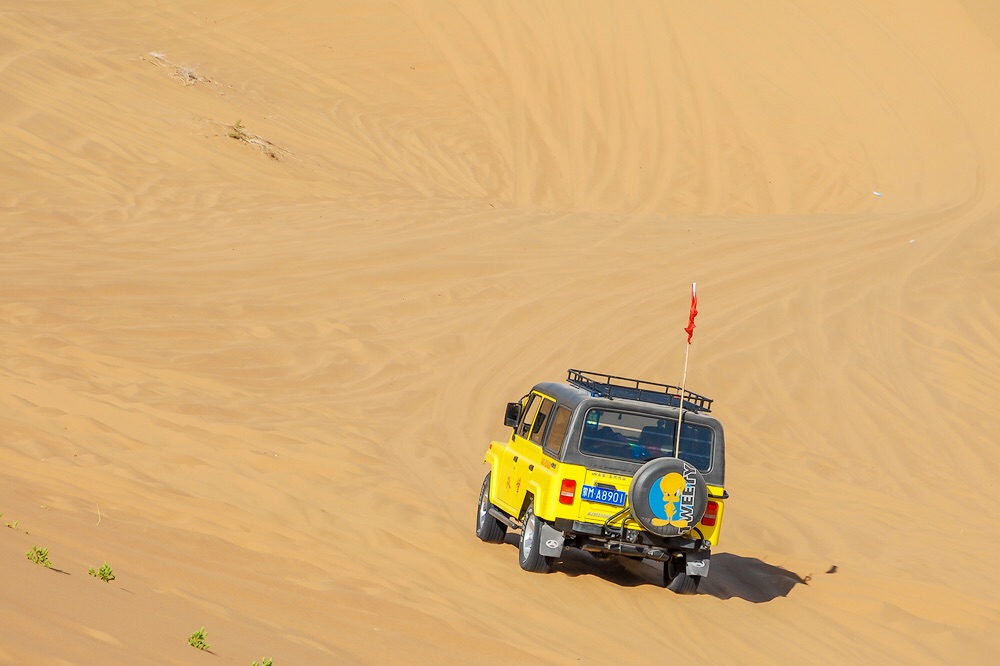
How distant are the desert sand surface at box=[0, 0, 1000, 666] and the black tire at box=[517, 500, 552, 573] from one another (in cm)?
20

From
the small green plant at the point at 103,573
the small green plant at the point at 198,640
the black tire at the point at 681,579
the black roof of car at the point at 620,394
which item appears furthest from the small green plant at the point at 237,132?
the small green plant at the point at 198,640

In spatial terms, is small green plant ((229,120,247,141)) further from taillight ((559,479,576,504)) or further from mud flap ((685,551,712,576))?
mud flap ((685,551,712,576))

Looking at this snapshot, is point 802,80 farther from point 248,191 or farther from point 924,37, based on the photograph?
point 248,191

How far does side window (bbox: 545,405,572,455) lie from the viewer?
994cm

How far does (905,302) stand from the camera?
2100 centimetres

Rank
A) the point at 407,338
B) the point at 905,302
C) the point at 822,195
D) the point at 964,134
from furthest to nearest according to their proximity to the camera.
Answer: the point at 964,134 → the point at 822,195 → the point at 905,302 → the point at 407,338

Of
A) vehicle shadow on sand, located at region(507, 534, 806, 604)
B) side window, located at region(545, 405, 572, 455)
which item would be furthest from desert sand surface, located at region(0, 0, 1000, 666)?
side window, located at region(545, 405, 572, 455)

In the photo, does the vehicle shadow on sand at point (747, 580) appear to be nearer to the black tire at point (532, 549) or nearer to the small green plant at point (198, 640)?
the black tire at point (532, 549)

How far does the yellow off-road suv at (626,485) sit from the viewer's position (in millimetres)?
9391

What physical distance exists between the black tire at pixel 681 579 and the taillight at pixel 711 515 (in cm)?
33

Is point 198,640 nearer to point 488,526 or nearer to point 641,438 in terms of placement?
point 641,438

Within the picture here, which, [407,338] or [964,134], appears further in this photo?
[964,134]

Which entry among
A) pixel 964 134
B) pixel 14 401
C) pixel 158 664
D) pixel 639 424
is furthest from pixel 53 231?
pixel 964 134

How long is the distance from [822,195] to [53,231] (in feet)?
65.9
